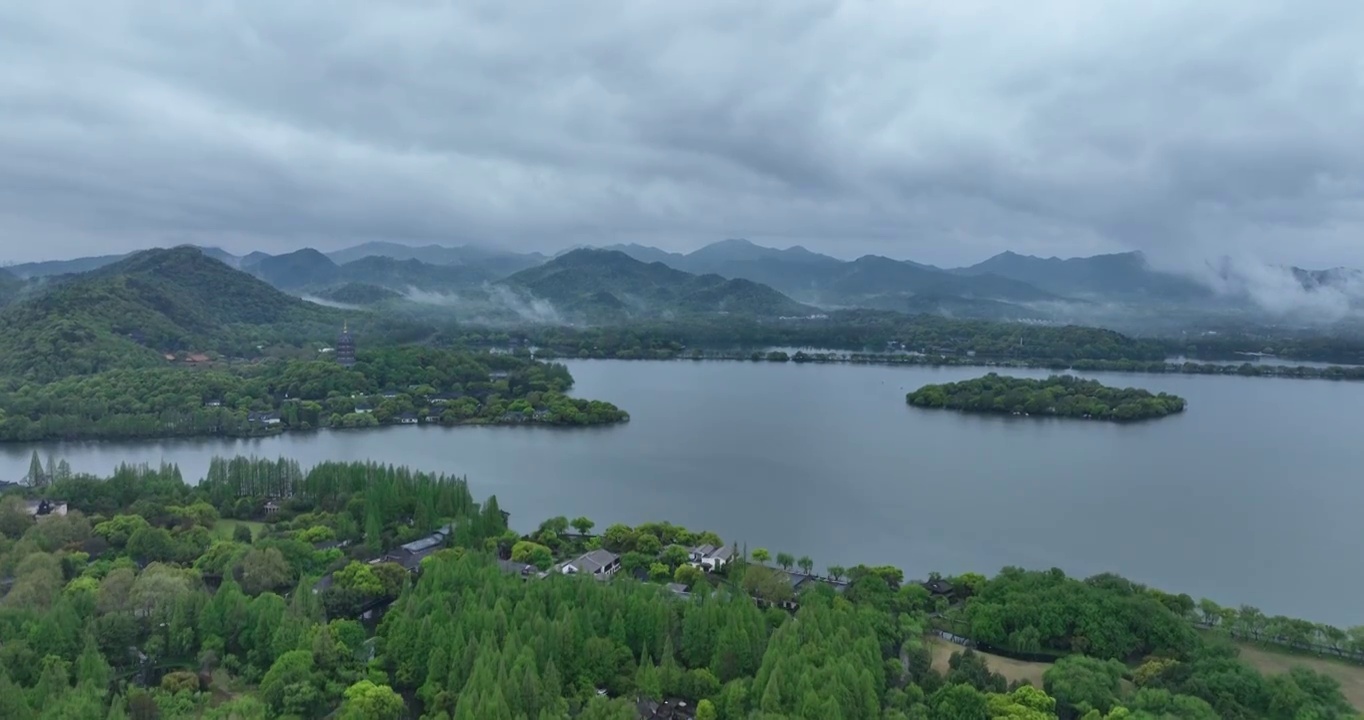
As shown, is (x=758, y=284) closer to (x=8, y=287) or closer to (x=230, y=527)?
(x=8, y=287)

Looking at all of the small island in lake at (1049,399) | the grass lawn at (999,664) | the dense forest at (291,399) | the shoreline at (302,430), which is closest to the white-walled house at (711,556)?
the grass lawn at (999,664)

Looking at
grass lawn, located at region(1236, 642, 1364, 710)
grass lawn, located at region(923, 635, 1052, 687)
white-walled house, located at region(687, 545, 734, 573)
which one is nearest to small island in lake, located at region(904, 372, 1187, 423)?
grass lawn, located at region(1236, 642, 1364, 710)

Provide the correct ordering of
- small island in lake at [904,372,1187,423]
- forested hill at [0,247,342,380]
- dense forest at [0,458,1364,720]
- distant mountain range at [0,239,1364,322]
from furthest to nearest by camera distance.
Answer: distant mountain range at [0,239,1364,322], forested hill at [0,247,342,380], small island in lake at [904,372,1187,423], dense forest at [0,458,1364,720]

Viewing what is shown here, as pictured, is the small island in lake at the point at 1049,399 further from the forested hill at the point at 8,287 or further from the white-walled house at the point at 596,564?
the forested hill at the point at 8,287

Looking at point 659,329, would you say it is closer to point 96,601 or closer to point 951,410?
point 951,410

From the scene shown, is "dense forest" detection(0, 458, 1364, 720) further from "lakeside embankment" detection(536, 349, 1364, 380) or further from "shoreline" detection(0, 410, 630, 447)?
"lakeside embankment" detection(536, 349, 1364, 380)
